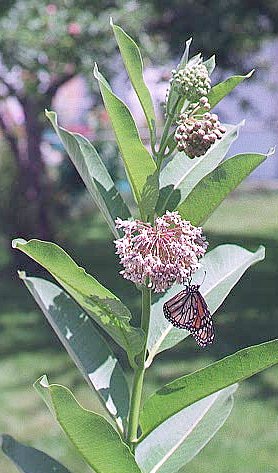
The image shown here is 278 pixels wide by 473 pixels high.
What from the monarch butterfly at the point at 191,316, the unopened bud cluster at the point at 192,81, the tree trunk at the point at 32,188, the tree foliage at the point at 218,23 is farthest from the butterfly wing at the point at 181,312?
the tree trunk at the point at 32,188

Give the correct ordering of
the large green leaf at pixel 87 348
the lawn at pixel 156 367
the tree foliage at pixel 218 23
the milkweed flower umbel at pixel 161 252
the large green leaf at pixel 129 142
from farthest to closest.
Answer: the tree foliage at pixel 218 23 < the lawn at pixel 156 367 < the large green leaf at pixel 87 348 < the large green leaf at pixel 129 142 < the milkweed flower umbel at pixel 161 252

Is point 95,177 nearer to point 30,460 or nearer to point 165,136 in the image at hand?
point 165,136

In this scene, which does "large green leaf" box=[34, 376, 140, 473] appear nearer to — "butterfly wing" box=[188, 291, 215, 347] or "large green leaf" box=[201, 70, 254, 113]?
"butterfly wing" box=[188, 291, 215, 347]

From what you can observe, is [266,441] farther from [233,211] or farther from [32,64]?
[233,211]

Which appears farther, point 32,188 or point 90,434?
point 32,188

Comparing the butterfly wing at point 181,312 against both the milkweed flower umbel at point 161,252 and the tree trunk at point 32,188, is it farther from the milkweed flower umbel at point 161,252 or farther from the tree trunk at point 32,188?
the tree trunk at point 32,188

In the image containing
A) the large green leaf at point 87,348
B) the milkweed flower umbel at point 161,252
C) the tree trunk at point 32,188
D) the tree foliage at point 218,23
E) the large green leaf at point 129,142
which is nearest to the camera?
the milkweed flower umbel at point 161,252

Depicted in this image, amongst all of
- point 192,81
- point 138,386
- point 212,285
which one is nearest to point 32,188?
point 212,285

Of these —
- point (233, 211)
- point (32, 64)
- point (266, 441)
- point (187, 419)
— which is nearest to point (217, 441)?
point (266, 441)

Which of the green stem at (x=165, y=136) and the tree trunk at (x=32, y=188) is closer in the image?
the green stem at (x=165, y=136)
